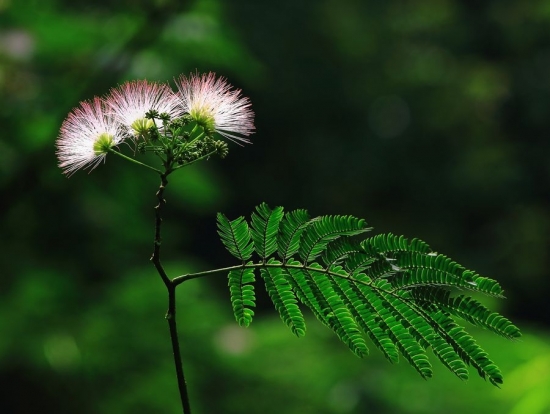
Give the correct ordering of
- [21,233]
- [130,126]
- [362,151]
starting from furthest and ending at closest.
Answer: [362,151]
[21,233]
[130,126]

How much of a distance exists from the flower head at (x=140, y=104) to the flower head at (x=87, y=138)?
2 cm

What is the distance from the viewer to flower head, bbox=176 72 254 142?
1182mm

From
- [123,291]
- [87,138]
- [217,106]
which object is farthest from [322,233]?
[123,291]

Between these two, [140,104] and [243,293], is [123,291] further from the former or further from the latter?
[140,104]

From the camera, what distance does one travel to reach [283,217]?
4.25ft

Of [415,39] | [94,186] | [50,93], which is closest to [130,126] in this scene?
[50,93]

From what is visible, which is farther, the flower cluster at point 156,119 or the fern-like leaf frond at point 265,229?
the fern-like leaf frond at point 265,229

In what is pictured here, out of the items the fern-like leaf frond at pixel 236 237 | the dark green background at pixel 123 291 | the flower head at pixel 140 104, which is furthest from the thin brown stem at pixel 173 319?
the dark green background at pixel 123 291

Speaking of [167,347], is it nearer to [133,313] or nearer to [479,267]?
[133,313]

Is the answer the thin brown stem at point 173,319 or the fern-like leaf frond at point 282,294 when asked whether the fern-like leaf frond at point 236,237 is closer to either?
the fern-like leaf frond at point 282,294

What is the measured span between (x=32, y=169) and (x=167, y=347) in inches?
109

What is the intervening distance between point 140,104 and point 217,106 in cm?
11

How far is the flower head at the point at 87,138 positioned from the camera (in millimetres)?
1174

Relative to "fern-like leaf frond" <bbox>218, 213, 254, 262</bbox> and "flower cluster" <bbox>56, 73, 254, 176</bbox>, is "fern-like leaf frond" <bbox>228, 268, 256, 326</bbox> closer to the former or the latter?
"fern-like leaf frond" <bbox>218, 213, 254, 262</bbox>
